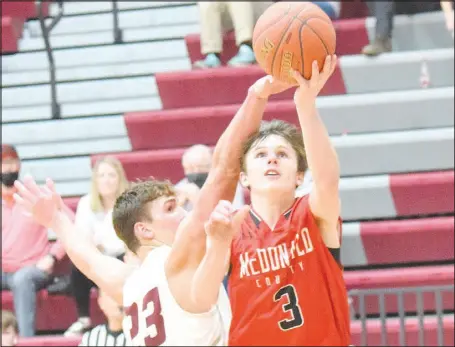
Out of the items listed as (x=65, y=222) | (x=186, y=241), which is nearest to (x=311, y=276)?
(x=186, y=241)

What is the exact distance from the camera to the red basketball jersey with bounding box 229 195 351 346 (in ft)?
8.46

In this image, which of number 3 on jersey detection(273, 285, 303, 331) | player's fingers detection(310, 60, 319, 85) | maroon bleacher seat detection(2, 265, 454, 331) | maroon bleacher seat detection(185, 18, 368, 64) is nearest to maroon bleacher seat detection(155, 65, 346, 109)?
maroon bleacher seat detection(185, 18, 368, 64)

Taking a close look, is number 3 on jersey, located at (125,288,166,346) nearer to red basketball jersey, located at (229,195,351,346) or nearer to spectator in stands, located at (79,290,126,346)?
red basketball jersey, located at (229,195,351,346)

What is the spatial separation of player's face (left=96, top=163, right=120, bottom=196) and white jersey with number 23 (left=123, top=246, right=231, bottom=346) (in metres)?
2.25

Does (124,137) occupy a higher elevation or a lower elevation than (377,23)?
lower

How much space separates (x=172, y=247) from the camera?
2631 millimetres

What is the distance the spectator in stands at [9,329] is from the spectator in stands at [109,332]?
530 millimetres

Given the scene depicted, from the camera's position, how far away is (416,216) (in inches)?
216

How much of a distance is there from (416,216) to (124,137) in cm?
215

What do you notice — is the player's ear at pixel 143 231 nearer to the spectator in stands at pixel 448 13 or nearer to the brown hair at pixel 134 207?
the brown hair at pixel 134 207

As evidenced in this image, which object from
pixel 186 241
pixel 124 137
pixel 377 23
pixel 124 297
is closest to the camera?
pixel 186 241

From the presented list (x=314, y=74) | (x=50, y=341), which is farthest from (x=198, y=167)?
(x=314, y=74)

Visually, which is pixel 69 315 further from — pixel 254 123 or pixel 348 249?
pixel 254 123

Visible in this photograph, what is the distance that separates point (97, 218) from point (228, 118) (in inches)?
46.0
